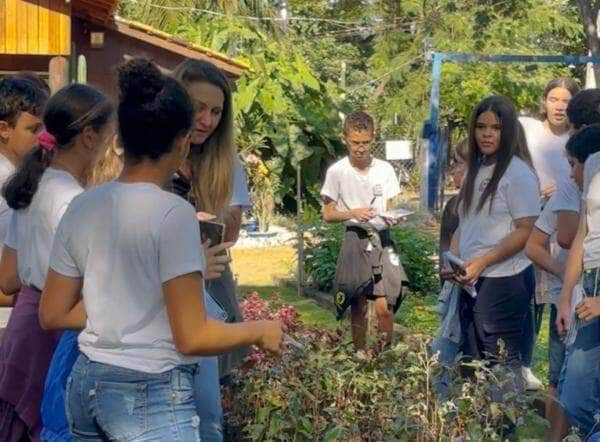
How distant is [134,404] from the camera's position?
326cm

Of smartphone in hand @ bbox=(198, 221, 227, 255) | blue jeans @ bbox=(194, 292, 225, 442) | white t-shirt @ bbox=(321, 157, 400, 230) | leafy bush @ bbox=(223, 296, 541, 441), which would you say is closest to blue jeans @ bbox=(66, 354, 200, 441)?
blue jeans @ bbox=(194, 292, 225, 442)

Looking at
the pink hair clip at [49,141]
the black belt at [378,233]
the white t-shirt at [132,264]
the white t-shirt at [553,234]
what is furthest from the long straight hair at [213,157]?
the black belt at [378,233]

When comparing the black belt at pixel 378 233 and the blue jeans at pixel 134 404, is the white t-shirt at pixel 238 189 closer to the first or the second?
the blue jeans at pixel 134 404

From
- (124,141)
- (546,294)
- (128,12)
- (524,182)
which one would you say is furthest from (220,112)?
(128,12)

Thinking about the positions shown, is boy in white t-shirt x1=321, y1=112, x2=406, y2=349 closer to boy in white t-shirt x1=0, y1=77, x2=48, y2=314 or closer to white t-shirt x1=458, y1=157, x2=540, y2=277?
white t-shirt x1=458, y1=157, x2=540, y2=277

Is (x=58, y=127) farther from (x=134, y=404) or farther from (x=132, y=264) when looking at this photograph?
(x=134, y=404)

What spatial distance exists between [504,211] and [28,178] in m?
2.46

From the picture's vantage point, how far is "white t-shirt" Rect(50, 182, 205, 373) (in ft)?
10.5

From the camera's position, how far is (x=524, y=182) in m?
5.80

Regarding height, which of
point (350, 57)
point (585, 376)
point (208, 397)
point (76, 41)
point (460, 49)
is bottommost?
point (585, 376)

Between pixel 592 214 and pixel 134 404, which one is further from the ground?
pixel 592 214

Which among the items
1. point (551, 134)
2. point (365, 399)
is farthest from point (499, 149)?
point (551, 134)

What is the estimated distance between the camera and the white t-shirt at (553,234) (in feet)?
18.9

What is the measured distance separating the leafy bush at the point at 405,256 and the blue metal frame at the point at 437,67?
15.2ft
